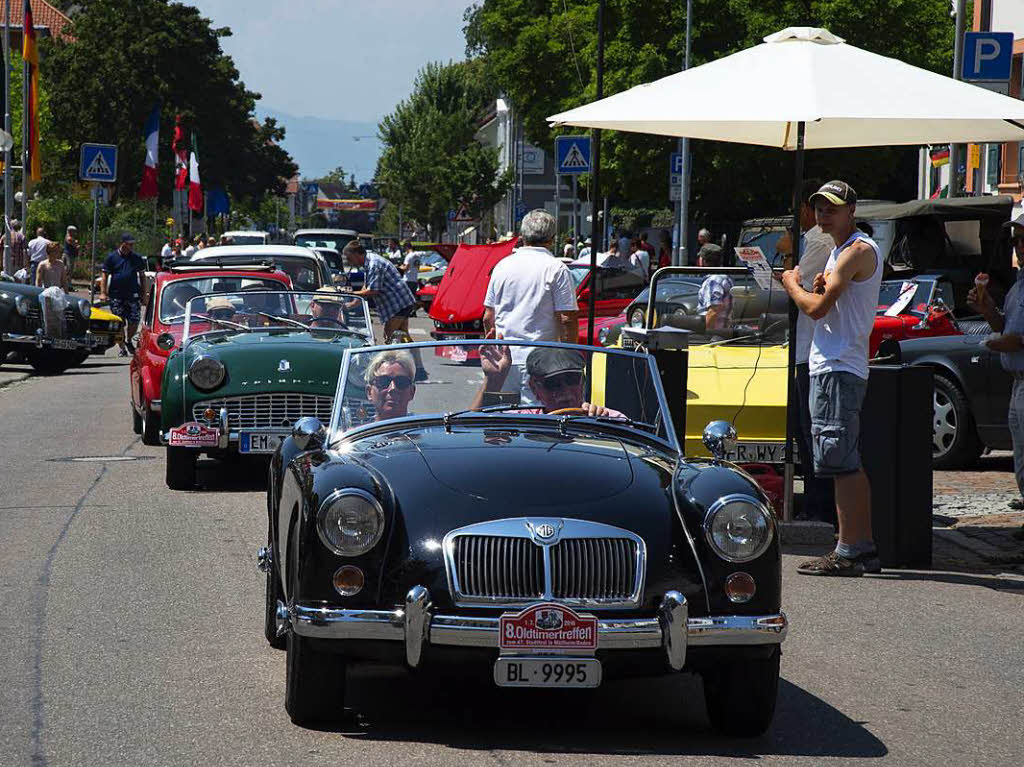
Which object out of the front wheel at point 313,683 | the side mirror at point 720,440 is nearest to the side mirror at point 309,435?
the front wheel at point 313,683

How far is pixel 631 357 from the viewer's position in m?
6.75

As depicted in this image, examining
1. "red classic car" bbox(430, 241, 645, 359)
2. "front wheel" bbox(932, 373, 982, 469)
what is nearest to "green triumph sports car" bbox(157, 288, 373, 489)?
"front wheel" bbox(932, 373, 982, 469)

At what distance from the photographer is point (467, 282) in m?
22.1

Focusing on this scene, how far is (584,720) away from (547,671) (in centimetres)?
67

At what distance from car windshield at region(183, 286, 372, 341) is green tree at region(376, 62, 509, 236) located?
7645 centimetres

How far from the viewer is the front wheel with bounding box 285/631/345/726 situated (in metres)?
5.36

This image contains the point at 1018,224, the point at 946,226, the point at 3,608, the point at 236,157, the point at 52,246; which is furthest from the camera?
the point at 236,157

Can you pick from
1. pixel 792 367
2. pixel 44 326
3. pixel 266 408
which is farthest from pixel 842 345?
pixel 44 326

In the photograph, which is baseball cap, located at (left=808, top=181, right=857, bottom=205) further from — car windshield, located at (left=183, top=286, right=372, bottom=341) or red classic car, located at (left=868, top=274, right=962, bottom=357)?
red classic car, located at (left=868, top=274, right=962, bottom=357)

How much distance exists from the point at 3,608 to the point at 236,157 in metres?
81.4

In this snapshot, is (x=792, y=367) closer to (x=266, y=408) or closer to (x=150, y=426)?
(x=266, y=408)

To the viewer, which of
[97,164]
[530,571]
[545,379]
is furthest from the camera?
[97,164]

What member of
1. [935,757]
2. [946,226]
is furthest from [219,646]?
[946,226]

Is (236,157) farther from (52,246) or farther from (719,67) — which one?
(719,67)
